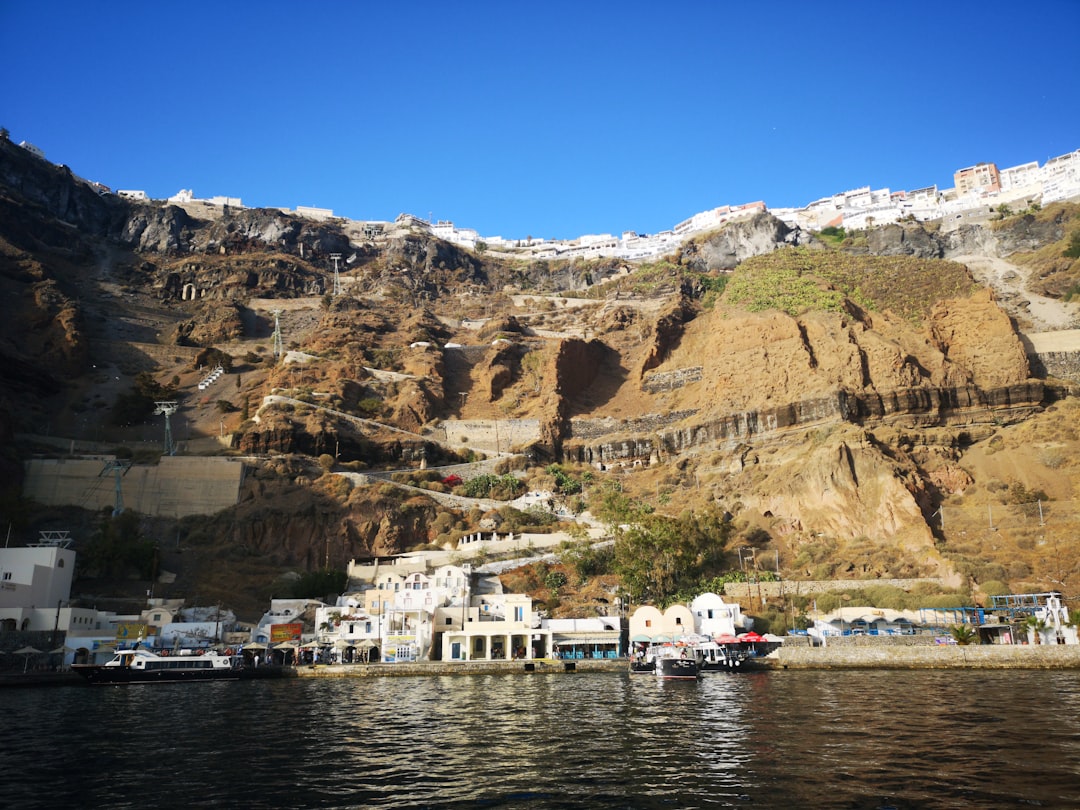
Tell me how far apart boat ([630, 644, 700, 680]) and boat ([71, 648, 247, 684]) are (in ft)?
77.9

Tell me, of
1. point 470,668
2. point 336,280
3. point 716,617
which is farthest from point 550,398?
point 336,280

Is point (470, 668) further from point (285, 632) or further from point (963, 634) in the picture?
point (963, 634)

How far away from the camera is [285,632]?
5512 centimetres

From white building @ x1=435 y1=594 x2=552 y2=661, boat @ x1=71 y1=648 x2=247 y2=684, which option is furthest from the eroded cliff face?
boat @ x1=71 y1=648 x2=247 y2=684

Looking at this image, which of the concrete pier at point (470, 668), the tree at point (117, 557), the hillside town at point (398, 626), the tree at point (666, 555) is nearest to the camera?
the hillside town at point (398, 626)

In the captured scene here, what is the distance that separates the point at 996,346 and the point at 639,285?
5984 centimetres

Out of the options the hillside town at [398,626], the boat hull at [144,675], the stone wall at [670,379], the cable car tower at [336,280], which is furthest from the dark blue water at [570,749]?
the cable car tower at [336,280]

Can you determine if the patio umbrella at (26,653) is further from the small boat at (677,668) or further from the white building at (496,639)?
the small boat at (677,668)

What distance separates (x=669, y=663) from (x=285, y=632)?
27316mm

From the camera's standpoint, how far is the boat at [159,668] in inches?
1816

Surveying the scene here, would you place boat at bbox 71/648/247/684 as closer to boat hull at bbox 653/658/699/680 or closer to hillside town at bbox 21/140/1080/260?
boat hull at bbox 653/658/699/680

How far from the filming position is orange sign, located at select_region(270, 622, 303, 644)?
54675 millimetres

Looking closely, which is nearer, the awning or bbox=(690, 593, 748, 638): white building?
bbox=(690, 593, 748, 638): white building

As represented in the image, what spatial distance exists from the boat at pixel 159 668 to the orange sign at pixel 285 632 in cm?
518
